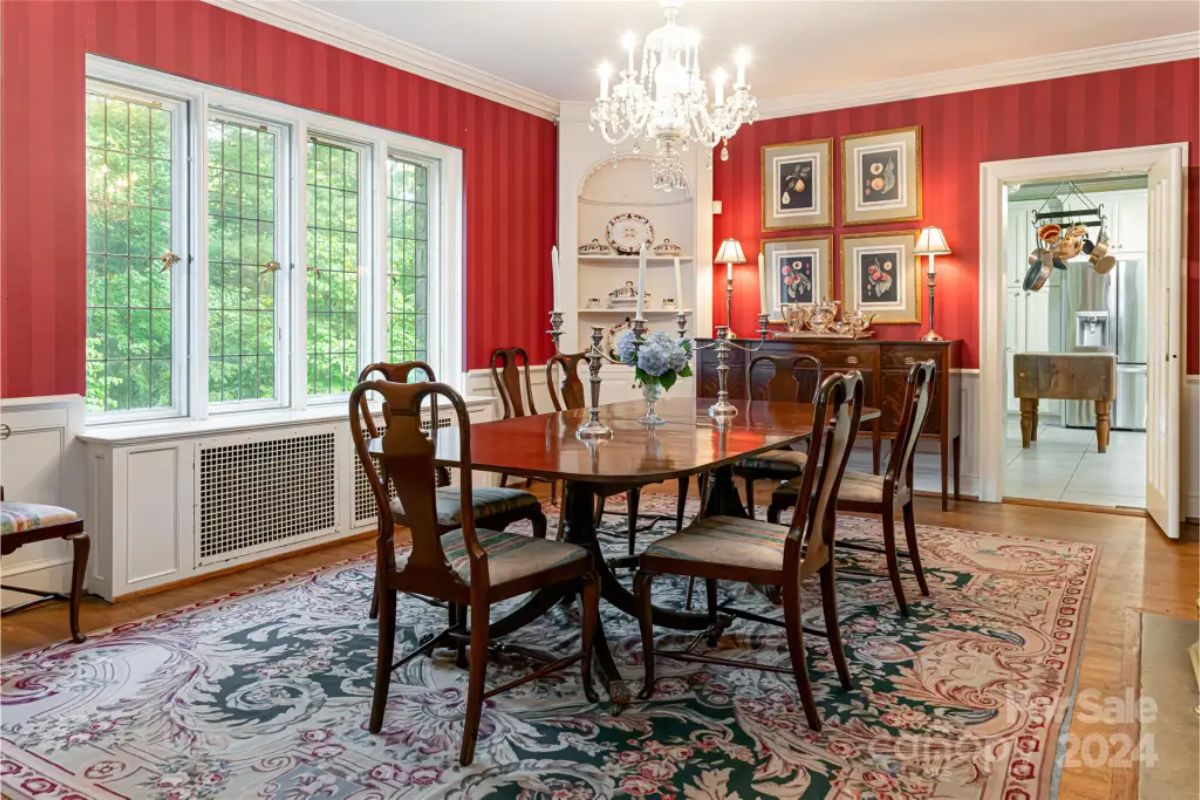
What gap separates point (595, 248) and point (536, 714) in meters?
4.38

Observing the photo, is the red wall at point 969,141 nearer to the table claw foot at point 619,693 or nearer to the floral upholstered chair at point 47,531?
the table claw foot at point 619,693

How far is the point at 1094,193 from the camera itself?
29.0 feet

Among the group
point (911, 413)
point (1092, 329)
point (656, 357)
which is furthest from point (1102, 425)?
point (656, 357)

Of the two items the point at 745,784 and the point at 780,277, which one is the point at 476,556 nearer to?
the point at 745,784

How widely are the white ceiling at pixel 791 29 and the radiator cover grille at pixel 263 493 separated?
223cm

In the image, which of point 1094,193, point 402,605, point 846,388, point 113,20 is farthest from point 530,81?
point 1094,193

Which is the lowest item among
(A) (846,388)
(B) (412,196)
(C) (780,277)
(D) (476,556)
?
(D) (476,556)

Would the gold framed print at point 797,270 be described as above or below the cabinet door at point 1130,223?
below

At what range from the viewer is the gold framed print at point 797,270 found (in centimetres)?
604

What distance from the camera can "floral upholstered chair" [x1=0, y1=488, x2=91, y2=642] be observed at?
2.88 metres

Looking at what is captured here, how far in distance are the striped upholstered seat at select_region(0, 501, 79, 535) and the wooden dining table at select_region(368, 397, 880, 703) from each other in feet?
4.10

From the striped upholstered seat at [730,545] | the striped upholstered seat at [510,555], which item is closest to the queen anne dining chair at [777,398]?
the striped upholstered seat at [730,545]

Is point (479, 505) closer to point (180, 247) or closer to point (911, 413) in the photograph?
point (911, 413)

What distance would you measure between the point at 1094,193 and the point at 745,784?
874 cm
